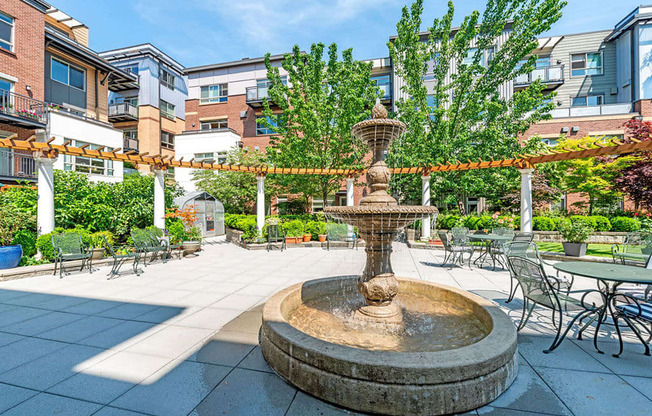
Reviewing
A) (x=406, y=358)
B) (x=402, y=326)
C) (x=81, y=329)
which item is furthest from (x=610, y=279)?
(x=81, y=329)

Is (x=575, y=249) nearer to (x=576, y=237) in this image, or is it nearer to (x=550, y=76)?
(x=576, y=237)

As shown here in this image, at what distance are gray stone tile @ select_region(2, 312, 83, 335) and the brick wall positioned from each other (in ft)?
61.1

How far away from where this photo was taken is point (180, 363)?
311 cm

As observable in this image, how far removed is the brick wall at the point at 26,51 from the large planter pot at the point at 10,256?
14.2 meters

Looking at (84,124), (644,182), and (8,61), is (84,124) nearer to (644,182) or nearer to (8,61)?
(8,61)

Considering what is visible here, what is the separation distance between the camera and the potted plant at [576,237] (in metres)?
8.88

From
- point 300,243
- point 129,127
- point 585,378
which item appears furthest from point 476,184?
point 129,127

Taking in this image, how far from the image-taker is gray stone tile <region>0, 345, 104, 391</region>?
110 inches

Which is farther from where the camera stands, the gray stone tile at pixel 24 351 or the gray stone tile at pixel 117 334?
the gray stone tile at pixel 117 334

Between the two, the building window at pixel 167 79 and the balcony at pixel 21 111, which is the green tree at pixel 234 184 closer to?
the balcony at pixel 21 111

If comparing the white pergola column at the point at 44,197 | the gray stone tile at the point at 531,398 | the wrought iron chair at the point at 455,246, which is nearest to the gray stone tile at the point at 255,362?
the gray stone tile at the point at 531,398

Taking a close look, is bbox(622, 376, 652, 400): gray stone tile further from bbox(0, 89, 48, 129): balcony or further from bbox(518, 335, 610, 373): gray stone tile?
bbox(0, 89, 48, 129): balcony

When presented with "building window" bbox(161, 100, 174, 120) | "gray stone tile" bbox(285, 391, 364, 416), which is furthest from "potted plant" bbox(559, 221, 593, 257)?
"building window" bbox(161, 100, 174, 120)

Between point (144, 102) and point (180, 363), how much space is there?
28.9 metres
